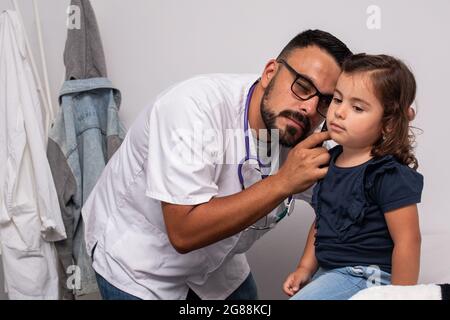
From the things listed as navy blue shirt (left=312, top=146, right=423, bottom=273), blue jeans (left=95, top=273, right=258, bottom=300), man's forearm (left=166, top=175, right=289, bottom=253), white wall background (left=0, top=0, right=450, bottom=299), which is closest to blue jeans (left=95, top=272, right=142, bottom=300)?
blue jeans (left=95, top=273, right=258, bottom=300)

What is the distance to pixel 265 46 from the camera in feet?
6.70

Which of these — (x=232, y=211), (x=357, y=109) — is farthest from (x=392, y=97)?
(x=232, y=211)

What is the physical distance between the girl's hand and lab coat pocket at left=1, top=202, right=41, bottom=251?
927mm

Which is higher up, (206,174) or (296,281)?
(206,174)

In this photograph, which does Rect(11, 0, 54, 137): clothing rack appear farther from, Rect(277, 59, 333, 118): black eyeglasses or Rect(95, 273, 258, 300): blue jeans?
Rect(277, 59, 333, 118): black eyeglasses

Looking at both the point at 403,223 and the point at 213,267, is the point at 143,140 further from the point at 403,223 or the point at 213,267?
the point at 403,223

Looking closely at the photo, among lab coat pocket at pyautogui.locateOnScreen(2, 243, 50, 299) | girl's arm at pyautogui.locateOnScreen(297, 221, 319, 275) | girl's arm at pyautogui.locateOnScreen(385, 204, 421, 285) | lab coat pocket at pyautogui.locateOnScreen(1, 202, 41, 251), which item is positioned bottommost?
lab coat pocket at pyautogui.locateOnScreen(2, 243, 50, 299)

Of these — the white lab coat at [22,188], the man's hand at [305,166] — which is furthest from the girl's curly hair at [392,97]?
the white lab coat at [22,188]

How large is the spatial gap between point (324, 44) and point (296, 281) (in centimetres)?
57

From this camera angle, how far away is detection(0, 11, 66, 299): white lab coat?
1.89 m

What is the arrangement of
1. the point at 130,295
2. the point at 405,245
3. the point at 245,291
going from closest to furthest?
the point at 405,245 < the point at 130,295 < the point at 245,291

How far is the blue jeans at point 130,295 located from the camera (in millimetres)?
1545

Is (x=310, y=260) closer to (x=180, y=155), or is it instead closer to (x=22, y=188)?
(x=180, y=155)
